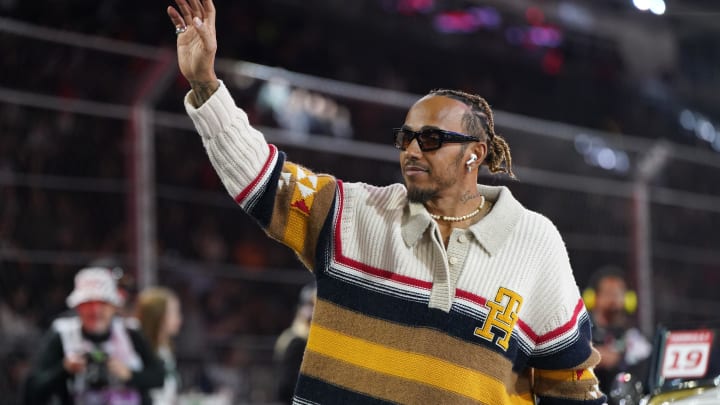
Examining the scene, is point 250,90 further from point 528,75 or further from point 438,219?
point 528,75

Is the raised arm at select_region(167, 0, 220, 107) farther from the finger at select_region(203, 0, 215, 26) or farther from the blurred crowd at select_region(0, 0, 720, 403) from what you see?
the blurred crowd at select_region(0, 0, 720, 403)

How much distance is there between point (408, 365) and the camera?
3182 millimetres

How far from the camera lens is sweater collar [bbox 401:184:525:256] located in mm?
3311

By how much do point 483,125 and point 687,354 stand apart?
1289 mm

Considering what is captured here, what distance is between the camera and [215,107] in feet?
10.1

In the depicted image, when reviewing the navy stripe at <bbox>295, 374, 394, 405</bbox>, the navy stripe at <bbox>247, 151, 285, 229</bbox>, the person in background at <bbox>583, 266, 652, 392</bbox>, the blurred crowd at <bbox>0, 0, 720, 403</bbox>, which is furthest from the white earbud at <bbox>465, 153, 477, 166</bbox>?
the blurred crowd at <bbox>0, 0, 720, 403</bbox>

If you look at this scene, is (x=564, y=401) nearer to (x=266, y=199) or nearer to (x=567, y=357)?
(x=567, y=357)

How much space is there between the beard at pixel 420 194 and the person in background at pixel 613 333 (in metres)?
2.39

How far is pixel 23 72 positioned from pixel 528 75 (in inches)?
517

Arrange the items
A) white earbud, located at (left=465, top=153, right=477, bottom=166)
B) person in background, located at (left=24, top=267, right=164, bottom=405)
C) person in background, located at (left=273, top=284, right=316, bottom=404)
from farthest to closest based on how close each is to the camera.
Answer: person in background, located at (left=273, top=284, right=316, bottom=404), person in background, located at (left=24, top=267, right=164, bottom=405), white earbud, located at (left=465, top=153, right=477, bottom=166)

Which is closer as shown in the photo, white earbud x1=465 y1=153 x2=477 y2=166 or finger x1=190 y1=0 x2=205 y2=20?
finger x1=190 y1=0 x2=205 y2=20

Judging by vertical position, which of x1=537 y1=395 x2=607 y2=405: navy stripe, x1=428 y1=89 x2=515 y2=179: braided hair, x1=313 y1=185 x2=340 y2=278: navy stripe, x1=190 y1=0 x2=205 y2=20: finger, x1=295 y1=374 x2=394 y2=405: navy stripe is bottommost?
x1=295 y1=374 x2=394 y2=405: navy stripe

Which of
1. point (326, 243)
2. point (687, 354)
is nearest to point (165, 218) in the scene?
point (687, 354)

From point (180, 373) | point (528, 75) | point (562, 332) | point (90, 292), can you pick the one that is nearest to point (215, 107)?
point (562, 332)
